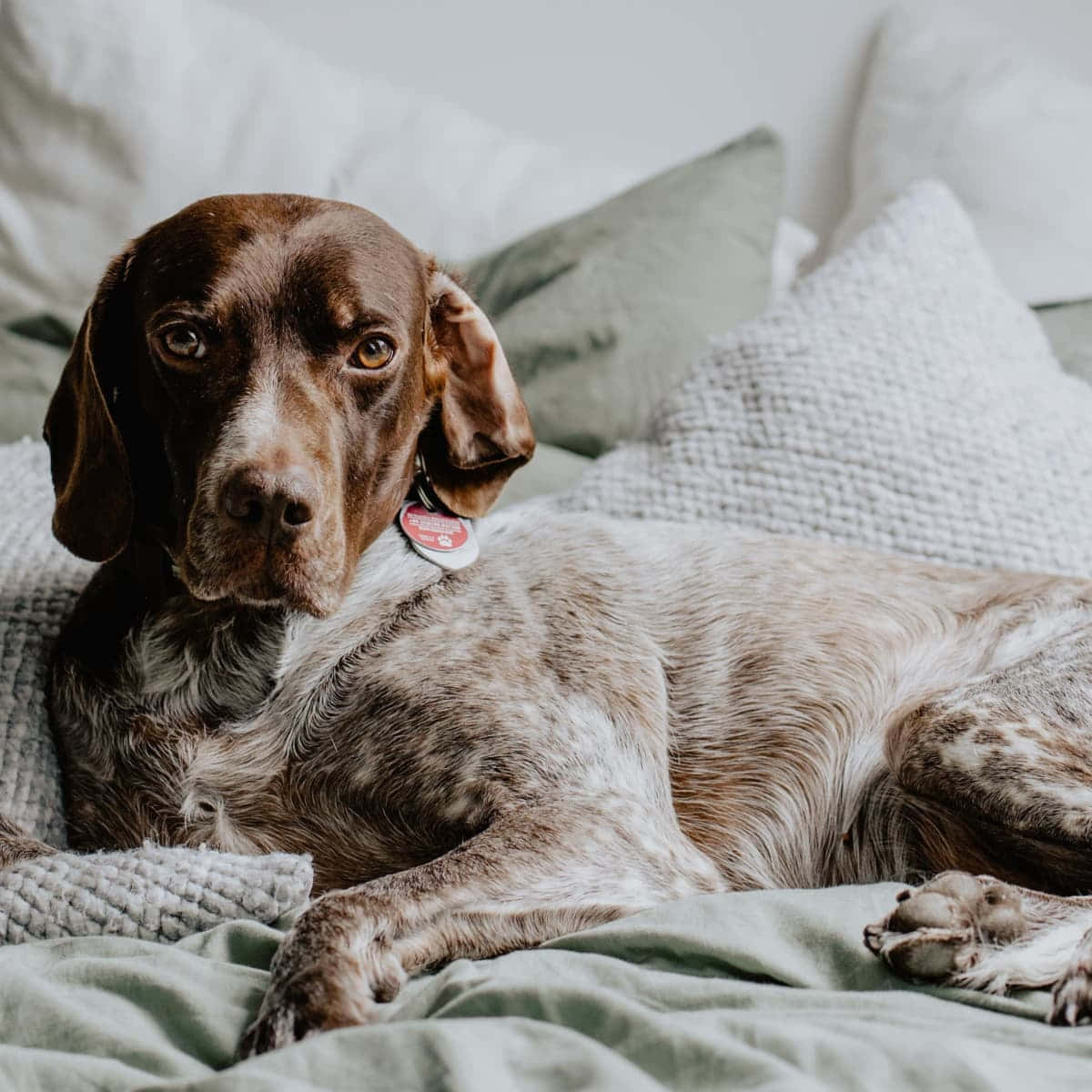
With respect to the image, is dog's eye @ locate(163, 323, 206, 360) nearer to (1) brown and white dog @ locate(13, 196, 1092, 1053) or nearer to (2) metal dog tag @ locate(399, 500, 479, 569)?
(1) brown and white dog @ locate(13, 196, 1092, 1053)

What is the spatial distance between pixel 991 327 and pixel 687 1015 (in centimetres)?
199

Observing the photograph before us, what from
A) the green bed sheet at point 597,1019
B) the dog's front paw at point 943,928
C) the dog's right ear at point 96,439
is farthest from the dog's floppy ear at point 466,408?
the dog's front paw at point 943,928

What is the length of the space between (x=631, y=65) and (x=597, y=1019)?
3478 mm

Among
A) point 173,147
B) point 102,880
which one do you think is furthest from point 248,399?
point 173,147

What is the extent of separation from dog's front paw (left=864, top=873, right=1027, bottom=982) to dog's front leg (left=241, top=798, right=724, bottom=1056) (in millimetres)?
376

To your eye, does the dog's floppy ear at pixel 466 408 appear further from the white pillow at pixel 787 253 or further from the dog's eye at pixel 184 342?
the white pillow at pixel 787 253

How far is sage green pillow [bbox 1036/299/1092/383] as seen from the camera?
2.99m

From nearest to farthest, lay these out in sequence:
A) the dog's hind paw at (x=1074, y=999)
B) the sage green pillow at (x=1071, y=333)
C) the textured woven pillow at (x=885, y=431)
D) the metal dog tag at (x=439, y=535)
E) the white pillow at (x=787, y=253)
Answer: the dog's hind paw at (x=1074, y=999), the metal dog tag at (x=439, y=535), the textured woven pillow at (x=885, y=431), the sage green pillow at (x=1071, y=333), the white pillow at (x=787, y=253)

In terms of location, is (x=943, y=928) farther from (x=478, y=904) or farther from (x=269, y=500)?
(x=269, y=500)

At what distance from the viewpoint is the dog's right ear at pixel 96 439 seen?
183 cm

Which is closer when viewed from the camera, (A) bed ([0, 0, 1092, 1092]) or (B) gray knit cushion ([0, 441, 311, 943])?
(A) bed ([0, 0, 1092, 1092])

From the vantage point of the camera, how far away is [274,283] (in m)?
1.77

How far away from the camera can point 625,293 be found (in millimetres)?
3076

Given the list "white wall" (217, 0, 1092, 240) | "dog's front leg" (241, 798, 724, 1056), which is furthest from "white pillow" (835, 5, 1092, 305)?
"dog's front leg" (241, 798, 724, 1056)
